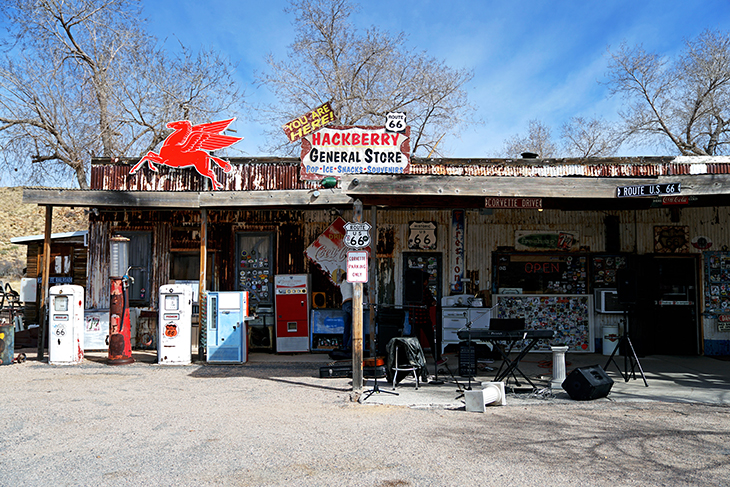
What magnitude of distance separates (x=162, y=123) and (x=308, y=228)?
45.1ft

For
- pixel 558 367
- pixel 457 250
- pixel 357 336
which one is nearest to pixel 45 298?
pixel 357 336

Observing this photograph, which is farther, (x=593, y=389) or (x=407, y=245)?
(x=407, y=245)

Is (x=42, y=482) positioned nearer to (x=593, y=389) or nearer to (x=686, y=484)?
(x=686, y=484)

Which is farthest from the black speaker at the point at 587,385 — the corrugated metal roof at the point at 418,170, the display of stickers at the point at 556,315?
the corrugated metal roof at the point at 418,170

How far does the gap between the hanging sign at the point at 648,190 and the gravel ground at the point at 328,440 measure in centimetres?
298

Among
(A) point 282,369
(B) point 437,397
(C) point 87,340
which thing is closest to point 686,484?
(B) point 437,397

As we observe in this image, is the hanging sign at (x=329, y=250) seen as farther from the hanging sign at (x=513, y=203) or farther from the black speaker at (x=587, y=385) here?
the black speaker at (x=587, y=385)

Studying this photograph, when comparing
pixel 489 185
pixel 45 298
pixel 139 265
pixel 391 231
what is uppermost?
pixel 489 185

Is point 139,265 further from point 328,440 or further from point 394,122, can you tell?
point 328,440

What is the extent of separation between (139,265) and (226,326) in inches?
142

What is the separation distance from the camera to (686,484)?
4.36 meters

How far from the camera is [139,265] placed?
12.7m

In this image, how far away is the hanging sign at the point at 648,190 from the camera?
792 centimetres

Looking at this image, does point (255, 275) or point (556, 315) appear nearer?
point (556, 315)
